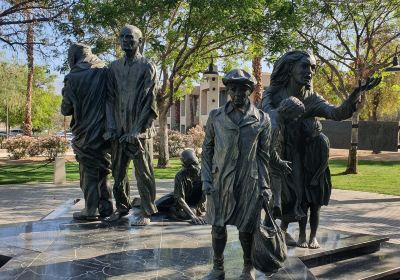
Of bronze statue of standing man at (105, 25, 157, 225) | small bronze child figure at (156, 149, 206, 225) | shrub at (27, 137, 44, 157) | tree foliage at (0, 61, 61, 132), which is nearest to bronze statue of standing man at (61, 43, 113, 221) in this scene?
bronze statue of standing man at (105, 25, 157, 225)

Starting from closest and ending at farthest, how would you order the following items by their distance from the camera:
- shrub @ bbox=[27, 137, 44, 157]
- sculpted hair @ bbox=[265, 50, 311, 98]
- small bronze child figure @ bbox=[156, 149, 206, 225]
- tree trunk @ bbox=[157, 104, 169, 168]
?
sculpted hair @ bbox=[265, 50, 311, 98], small bronze child figure @ bbox=[156, 149, 206, 225], tree trunk @ bbox=[157, 104, 169, 168], shrub @ bbox=[27, 137, 44, 157]

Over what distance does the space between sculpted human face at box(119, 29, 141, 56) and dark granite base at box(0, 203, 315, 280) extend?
228 centimetres

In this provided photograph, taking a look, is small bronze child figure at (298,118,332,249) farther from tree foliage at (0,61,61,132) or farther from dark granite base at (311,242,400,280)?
tree foliage at (0,61,61,132)

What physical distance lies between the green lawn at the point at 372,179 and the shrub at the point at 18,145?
47.9ft

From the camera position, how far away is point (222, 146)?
4.05m

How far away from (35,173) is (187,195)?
1267 centimetres

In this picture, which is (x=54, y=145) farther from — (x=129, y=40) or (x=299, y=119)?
(x=299, y=119)

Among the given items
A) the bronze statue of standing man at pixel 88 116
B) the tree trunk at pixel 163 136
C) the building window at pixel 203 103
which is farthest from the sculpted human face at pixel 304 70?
the building window at pixel 203 103

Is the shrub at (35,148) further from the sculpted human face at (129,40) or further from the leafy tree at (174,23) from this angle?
the sculpted human face at (129,40)

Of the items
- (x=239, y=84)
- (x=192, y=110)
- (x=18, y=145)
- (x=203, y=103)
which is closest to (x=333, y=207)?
(x=239, y=84)

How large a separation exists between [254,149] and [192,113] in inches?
2136

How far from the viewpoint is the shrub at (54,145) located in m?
21.8

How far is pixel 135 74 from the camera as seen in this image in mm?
6090

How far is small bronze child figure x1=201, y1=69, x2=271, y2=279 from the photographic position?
3965 mm
